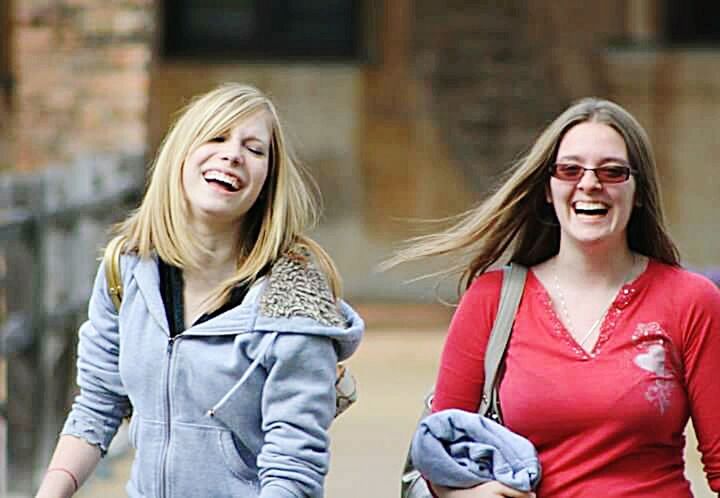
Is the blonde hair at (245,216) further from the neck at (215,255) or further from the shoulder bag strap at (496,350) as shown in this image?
the shoulder bag strap at (496,350)

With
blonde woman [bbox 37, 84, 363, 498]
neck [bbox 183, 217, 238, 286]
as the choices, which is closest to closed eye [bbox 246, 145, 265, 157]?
blonde woman [bbox 37, 84, 363, 498]

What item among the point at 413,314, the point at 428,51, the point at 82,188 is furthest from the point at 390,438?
the point at 428,51

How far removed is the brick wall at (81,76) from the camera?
1124 centimetres

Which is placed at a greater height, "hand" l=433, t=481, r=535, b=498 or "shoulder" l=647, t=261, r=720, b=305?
"shoulder" l=647, t=261, r=720, b=305

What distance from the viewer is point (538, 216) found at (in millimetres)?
4598

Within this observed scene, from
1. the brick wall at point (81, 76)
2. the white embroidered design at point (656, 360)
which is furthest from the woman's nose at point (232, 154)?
the brick wall at point (81, 76)

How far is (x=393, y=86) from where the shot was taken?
13875mm

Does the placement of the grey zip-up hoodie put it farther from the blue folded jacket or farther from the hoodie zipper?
the blue folded jacket

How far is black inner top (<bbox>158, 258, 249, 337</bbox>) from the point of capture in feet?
13.6

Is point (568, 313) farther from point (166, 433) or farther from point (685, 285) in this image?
point (166, 433)

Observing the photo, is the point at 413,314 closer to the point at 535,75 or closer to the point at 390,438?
the point at 535,75

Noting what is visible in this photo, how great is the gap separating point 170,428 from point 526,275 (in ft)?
2.83

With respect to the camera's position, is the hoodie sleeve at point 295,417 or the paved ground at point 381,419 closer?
the hoodie sleeve at point 295,417

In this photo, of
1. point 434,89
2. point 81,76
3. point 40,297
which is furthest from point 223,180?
point 434,89
